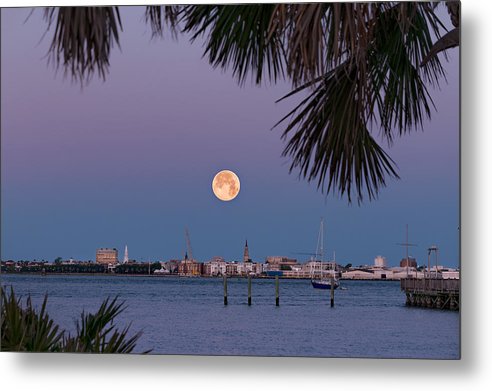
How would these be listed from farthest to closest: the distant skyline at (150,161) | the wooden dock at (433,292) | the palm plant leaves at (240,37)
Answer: the distant skyline at (150,161), the palm plant leaves at (240,37), the wooden dock at (433,292)

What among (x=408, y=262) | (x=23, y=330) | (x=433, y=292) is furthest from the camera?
(x=408, y=262)

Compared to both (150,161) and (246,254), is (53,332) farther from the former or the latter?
(246,254)

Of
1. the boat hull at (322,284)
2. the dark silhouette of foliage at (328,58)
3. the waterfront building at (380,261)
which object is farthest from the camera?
the boat hull at (322,284)

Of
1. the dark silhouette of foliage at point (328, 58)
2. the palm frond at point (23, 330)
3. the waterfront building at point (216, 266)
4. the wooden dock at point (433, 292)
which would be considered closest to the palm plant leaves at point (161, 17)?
the dark silhouette of foliage at point (328, 58)

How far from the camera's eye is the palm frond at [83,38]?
5578mm

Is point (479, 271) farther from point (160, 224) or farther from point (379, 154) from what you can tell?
point (160, 224)

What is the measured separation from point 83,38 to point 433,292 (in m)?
2.06

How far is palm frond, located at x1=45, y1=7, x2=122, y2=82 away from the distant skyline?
6cm

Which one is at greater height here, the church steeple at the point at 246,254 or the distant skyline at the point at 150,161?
the distant skyline at the point at 150,161

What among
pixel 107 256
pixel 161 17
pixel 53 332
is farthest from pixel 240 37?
pixel 53 332

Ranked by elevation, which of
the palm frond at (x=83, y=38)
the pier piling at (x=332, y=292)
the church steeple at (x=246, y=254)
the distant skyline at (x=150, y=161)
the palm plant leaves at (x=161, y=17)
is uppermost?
the palm plant leaves at (x=161, y=17)

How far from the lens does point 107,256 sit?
5957mm

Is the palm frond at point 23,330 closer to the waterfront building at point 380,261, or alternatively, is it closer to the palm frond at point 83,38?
the palm frond at point 83,38

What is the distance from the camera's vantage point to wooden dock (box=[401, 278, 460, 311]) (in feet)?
17.7
